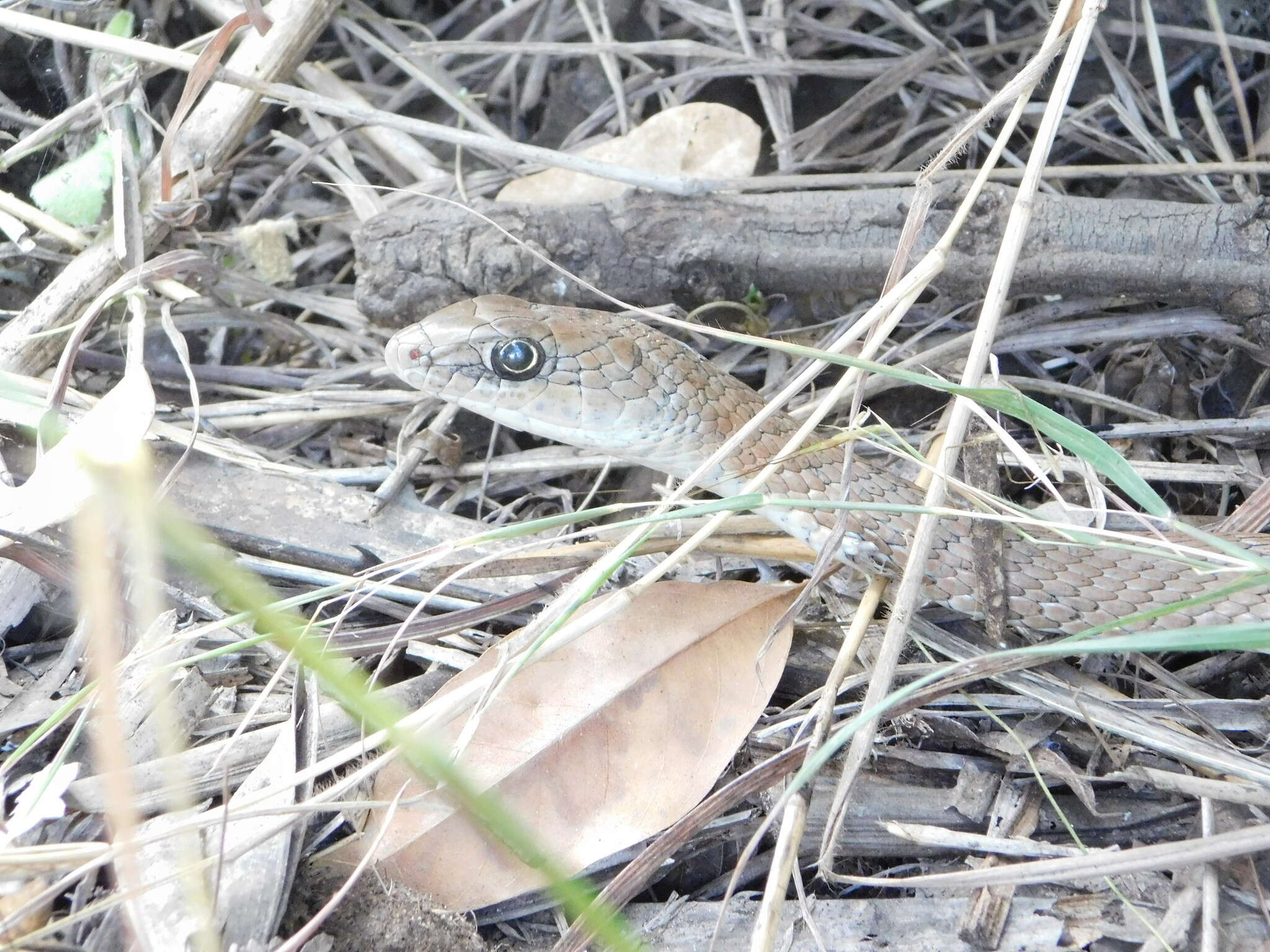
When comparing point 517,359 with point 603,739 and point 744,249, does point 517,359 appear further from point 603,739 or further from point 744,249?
point 603,739

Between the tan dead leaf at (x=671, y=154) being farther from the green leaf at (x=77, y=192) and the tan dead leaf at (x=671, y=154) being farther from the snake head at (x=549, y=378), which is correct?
the green leaf at (x=77, y=192)

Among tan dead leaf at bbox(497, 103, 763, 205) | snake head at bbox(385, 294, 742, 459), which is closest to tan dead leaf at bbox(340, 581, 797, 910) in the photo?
snake head at bbox(385, 294, 742, 459)

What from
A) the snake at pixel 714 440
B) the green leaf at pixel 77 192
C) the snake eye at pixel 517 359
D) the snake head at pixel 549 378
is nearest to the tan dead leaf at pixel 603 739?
the snake at pixel 714 440

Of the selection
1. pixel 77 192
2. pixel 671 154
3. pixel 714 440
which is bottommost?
pixel 714 440

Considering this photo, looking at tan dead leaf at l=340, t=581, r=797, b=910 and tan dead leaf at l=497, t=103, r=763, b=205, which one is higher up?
tan dead leaf at l=497, t=103, r=763, b=205

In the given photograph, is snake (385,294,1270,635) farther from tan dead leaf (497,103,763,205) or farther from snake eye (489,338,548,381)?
tan dead leaf (497,103,763,205)

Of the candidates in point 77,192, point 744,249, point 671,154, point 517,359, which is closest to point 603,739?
point 517,359
